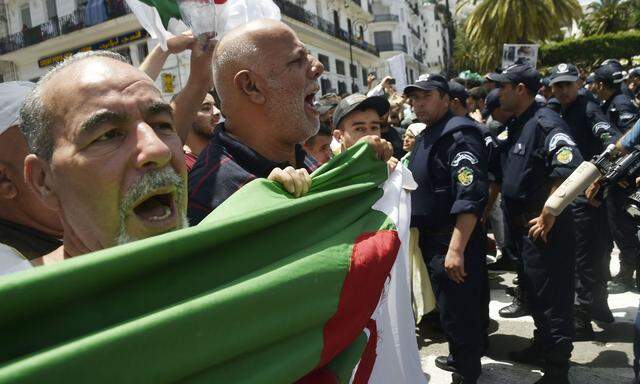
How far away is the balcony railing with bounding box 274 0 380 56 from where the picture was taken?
90.2ft

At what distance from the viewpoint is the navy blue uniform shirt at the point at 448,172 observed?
320cm

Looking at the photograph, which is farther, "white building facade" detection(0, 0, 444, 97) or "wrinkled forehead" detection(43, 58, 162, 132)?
"white building facade" detection(0, 0, 444, 97)

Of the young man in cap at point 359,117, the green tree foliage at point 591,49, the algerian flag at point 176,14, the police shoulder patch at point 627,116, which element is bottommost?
the green tree foliage at point 591,49

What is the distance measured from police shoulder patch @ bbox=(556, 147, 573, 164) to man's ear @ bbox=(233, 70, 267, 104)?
2.45m

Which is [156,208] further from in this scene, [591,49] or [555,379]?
[591,49]

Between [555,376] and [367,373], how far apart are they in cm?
259

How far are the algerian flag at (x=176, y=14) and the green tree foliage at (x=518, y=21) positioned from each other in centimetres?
2924

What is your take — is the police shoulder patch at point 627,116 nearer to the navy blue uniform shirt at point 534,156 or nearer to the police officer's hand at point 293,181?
the navy blue uniform shirt at point 534,156

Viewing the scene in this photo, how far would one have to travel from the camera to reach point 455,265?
3207 mm

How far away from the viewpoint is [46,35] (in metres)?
25.1

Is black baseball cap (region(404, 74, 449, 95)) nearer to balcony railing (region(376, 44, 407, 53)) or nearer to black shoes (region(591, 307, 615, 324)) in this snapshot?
black shoes (region(591, 307, 615, 324))

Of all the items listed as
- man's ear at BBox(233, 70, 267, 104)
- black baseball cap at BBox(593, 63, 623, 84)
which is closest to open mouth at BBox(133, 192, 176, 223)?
man's ear at BBox(233, 70, 267, 104)

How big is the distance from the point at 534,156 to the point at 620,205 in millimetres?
2673

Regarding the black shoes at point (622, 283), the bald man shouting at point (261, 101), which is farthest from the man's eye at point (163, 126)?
the black shoes at point (622, 283)
